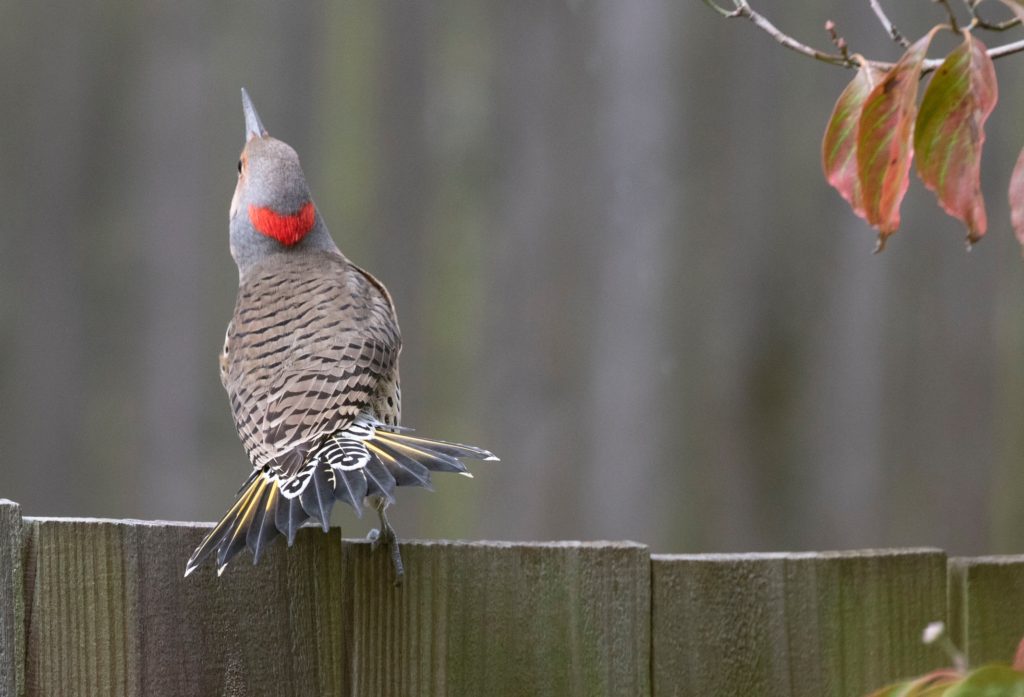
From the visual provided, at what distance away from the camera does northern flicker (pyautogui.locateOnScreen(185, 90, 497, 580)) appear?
2.10 meters

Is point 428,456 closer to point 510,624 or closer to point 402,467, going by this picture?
point 402,467

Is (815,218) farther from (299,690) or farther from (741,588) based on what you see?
(299,690)

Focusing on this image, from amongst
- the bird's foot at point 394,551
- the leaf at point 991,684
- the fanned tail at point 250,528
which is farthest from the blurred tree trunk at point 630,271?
the leaf at point 991,684

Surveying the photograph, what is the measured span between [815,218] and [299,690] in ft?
6.14

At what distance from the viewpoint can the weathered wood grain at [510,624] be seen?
179cm

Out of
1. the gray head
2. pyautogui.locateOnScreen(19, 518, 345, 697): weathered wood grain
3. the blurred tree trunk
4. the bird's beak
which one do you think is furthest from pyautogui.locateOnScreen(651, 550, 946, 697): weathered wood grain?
the bird's beak

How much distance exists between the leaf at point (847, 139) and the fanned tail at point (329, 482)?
74 cm

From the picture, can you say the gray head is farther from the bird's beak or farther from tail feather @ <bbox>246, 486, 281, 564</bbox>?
tail feather @ <bbox>246, 486, 281, 564</bbox>

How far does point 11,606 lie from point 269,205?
176 cm

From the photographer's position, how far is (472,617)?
182cm

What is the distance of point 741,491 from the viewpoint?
3219mm

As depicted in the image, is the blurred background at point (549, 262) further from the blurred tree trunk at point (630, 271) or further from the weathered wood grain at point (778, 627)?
the weathered wood grain at point (778, 627)

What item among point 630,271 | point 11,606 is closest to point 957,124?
point 11,606

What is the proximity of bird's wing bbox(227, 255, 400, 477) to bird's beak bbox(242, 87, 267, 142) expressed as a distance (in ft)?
2.14
